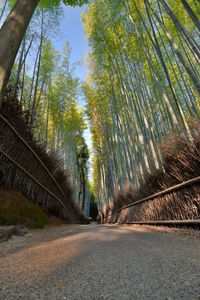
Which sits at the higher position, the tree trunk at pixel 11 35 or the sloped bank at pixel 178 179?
the tree trunk at pixel 11 35

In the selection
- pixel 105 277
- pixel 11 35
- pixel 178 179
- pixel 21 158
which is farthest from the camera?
pixel 21 158

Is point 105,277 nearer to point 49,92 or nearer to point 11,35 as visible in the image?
point 11,35

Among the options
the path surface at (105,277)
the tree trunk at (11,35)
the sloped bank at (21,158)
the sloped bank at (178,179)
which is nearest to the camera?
the path surface at (105,277)

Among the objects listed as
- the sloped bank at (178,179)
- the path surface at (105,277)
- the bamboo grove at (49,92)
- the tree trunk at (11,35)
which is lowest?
the path surface at (105,277)

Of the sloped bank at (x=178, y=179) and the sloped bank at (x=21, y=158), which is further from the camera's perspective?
the sloped bank at (x=21, y=158)

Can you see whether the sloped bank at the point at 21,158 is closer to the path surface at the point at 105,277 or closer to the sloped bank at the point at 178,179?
the path surface at the point at 105,277

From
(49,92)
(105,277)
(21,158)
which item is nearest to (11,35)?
(21,158)

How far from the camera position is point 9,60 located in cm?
149

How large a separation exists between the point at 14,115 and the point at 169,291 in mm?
2762

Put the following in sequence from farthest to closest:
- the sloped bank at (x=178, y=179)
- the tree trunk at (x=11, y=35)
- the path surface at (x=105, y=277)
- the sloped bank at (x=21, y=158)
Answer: the sloped bank at (x=21, y=158)
the sloped bank at (x=178, y=179)
the tree trunk at (x=11, y=35)
the path surface at (x=105, y=277)

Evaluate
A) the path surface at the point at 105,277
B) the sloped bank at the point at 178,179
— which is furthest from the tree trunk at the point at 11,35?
the sloped bank at the point at 178,179

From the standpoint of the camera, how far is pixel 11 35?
1.56 metres

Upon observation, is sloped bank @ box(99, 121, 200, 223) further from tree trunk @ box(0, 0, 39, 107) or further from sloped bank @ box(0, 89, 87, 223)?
sloped bank @ box(0, 89, 87, 223)

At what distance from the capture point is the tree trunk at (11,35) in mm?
1448
